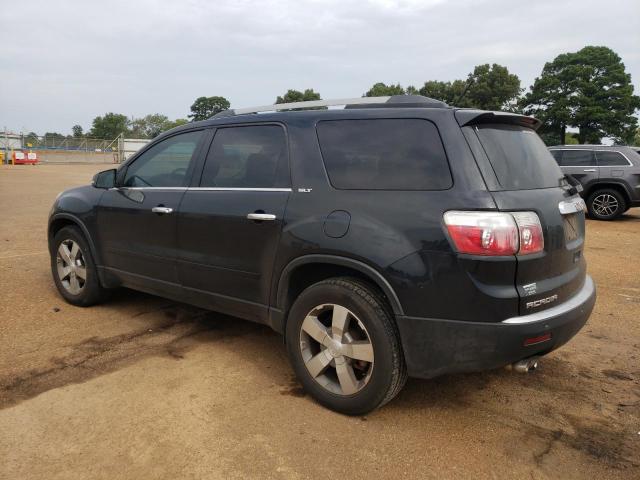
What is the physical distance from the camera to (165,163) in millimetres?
4125

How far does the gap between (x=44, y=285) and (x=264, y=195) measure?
345 centimetres

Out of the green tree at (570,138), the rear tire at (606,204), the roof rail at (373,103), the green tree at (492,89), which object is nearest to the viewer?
the roof rail at (373,103)

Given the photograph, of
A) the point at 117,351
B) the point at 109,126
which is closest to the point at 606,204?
the point at 117,351

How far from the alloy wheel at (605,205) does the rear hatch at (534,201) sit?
33.3 ft

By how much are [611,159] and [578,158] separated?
0.70m

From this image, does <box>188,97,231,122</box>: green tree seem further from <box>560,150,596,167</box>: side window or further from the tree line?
<box>560,150,596,167</box>: side window

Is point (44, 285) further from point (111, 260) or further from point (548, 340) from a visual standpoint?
point (548, 340)

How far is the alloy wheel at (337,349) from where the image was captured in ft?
9.27

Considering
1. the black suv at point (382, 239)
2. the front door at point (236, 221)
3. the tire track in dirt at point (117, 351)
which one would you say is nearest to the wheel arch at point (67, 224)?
the tire track in dirt at point (117, 351)

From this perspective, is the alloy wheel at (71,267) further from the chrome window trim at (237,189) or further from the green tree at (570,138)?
the green tree at (570,138)

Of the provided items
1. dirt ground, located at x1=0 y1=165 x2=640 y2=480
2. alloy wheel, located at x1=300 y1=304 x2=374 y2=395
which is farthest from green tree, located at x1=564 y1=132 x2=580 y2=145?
alloy wheel, located at x1=300 y1=304 x2=374 y2=395

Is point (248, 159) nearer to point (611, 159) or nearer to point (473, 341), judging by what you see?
point (473, 341)

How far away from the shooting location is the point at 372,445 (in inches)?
104

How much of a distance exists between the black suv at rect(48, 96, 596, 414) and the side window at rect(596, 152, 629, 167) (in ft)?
Result: 32.9
